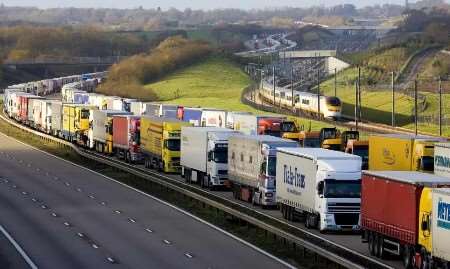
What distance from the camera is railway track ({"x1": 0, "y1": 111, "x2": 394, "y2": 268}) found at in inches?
1420

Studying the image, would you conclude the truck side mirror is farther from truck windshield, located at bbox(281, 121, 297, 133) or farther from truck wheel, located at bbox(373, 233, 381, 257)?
truck windshield, located at bbox(281, 121, 297, 133)

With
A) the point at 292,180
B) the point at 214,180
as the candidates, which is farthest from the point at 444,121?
the point at 292,180

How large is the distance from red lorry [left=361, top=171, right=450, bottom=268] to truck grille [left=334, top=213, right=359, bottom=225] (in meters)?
4.20

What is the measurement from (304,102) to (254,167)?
85206 mm

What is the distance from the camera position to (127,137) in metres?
81.2

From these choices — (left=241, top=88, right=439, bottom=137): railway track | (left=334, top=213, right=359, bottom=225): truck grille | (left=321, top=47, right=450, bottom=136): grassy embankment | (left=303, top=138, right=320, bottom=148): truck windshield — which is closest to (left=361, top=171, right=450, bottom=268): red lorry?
(left=334, top=213, right=359, bottom=225): truck grille

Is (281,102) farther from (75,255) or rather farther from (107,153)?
(75,255)

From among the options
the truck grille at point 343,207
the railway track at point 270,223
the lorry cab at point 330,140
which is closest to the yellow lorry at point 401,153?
the railway track at point 270,223

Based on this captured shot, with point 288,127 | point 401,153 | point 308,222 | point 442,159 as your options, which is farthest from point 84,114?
point 308,222

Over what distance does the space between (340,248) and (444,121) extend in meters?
78.4

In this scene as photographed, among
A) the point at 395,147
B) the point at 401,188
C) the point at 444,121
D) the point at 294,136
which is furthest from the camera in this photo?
the point at 444,121

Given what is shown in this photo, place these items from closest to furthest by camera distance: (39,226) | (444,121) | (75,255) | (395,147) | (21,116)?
(75,255), (39,226), (395,147), (444,121), (21,116)

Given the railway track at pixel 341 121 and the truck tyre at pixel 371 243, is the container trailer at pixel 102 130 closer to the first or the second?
the railway track at pixel 341 121

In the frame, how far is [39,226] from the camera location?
1893 inches
